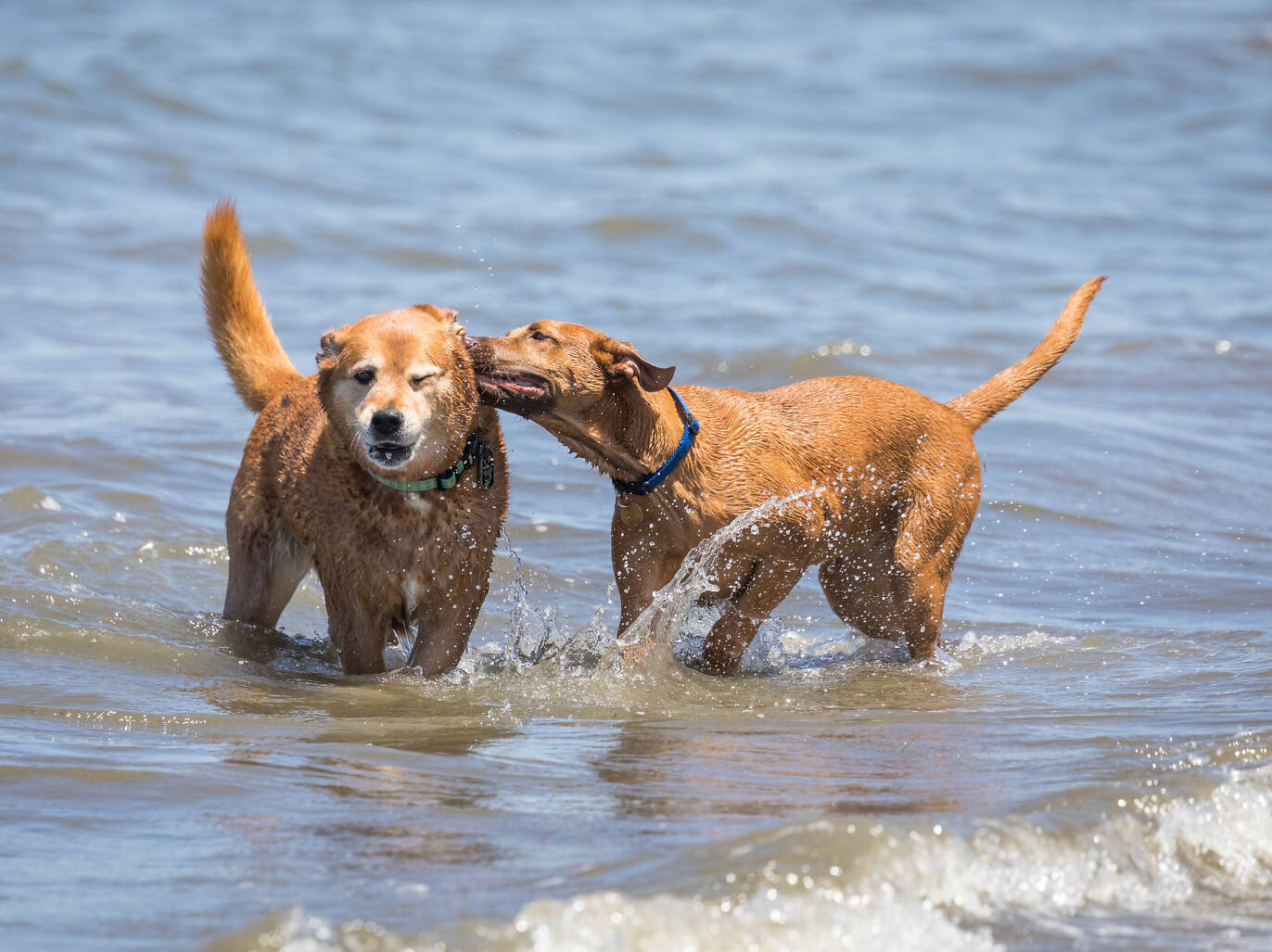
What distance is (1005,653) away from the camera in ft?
21.7

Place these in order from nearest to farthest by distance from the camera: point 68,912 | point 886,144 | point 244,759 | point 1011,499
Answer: point 68,912, point 244,759, point 1011,499, point 886,144

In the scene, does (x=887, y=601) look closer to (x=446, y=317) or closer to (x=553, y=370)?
(x=553, y=370)

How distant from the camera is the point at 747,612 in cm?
614

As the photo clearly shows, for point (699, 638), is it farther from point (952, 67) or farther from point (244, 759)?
point (952, 67)

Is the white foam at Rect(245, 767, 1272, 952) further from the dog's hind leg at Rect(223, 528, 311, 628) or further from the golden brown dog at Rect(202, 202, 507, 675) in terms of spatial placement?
the dog's hind leg at Rect(223, 528, 311, 628)

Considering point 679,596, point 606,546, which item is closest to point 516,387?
point 679,596

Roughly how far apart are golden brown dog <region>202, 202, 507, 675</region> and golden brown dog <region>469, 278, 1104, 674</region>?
0.73ft

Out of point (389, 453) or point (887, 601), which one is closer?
point (389, 453)

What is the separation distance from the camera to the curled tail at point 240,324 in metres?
6.64

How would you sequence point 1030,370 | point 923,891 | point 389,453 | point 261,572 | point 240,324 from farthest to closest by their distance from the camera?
point 1030,370 < point 240,324 < point 261,572 < point 389,453 < point 923,891

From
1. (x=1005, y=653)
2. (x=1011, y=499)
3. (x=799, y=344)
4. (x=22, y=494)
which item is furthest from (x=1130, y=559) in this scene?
(x=22, y=494)

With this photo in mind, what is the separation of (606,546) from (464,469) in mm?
2570

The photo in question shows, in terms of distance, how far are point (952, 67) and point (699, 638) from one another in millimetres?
21010

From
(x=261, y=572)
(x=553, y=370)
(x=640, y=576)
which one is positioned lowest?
(x=261, y=572)
